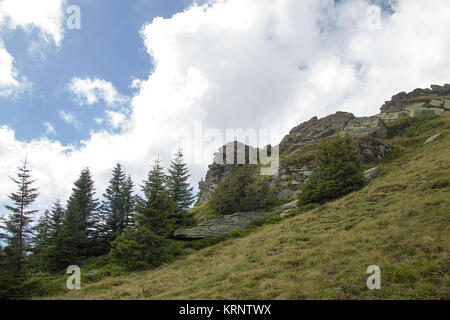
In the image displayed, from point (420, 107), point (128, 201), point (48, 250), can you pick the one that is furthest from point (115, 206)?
point (420, 107)

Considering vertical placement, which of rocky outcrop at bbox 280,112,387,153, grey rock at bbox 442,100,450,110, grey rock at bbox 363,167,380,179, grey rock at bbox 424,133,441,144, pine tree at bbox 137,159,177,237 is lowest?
pine tree at bbox 137,159,177,237

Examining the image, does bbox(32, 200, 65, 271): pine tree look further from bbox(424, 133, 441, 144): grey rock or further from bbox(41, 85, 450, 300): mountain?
bbox(424, 133, 441, 144): grey rock

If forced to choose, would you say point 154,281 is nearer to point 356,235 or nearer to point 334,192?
point 356,235

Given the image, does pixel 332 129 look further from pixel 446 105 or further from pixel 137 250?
pixel 137 250

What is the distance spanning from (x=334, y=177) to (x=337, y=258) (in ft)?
44.7

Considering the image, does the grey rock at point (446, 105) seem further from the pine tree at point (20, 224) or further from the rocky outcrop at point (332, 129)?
the pine tree at point (20, 224)

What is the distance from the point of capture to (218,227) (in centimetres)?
2150

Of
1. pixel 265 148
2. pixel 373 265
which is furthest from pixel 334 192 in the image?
pixel 265 148

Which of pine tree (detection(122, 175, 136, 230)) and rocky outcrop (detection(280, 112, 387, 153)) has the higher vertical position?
rocky outcrop (detection(280, 112, 387, 153))

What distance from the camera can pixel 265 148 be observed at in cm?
6231

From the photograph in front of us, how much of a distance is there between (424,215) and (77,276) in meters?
22.0

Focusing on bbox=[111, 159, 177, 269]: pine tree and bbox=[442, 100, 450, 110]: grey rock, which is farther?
bbox=[442, 100, 450, 110]: grey rock

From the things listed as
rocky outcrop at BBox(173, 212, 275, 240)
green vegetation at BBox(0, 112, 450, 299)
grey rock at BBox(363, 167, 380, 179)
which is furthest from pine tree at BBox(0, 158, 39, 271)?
grey rock at BBox(363, 167, 380, 179)

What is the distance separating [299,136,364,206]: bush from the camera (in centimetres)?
2073
